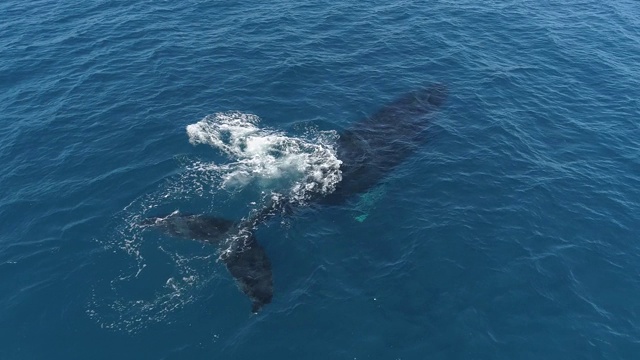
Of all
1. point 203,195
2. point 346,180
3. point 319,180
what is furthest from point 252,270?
point 346,180

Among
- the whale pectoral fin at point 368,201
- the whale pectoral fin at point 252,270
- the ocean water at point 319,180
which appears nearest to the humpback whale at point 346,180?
the whale pectoral fin at point 252,270

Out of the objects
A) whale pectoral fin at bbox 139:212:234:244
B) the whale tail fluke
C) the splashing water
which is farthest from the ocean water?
whale pectoral fin at bbox 139:212:234:244

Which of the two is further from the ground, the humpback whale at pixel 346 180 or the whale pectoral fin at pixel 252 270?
the humpback whale at pixel 346 180

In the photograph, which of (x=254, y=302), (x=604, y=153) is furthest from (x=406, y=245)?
(x=604, y=153)

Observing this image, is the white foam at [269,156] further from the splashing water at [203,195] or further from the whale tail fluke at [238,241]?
the whale tail fluke at [238,241]

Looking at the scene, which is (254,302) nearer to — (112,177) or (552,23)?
(112,177)

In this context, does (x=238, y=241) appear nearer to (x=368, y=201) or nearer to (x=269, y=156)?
(x=269, y=156)

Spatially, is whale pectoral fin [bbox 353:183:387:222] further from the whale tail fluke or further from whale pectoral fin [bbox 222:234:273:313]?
whale pectoral fin [bbox 222:234:273:313]
